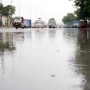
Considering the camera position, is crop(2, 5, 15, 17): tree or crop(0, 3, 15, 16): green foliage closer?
crop(0, 3, 15, 16): green foliage

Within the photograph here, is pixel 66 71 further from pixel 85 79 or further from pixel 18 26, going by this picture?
pixel 18 26

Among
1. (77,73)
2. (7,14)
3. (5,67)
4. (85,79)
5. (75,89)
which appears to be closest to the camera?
(75,89)

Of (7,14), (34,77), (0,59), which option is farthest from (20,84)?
(7,14)

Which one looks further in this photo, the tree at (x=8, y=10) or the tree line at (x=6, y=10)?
the tree at (x=8, y=10)

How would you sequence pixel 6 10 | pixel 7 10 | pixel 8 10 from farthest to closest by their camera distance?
1. pixel 8 10
2. pixel 7 10
3. pixel 6 10

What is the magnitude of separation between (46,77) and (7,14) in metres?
150

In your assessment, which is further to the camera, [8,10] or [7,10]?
[8,10]

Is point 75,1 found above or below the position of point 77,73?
above

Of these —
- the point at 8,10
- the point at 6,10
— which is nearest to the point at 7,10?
the point at 6,10

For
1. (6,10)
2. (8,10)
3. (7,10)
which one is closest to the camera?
(6,10)

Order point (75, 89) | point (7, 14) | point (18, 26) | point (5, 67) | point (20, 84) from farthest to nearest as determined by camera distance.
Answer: point (7, 14) → point (18, 26) → point (5, 67) → point (20, 84) → point (75, 89)

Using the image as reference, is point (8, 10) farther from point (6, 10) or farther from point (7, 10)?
point (6, 10)

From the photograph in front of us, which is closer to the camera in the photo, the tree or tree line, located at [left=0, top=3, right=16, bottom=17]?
tree line, located at [left=0, top=3, right=16, bottom=17]

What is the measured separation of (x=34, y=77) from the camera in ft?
26.1
